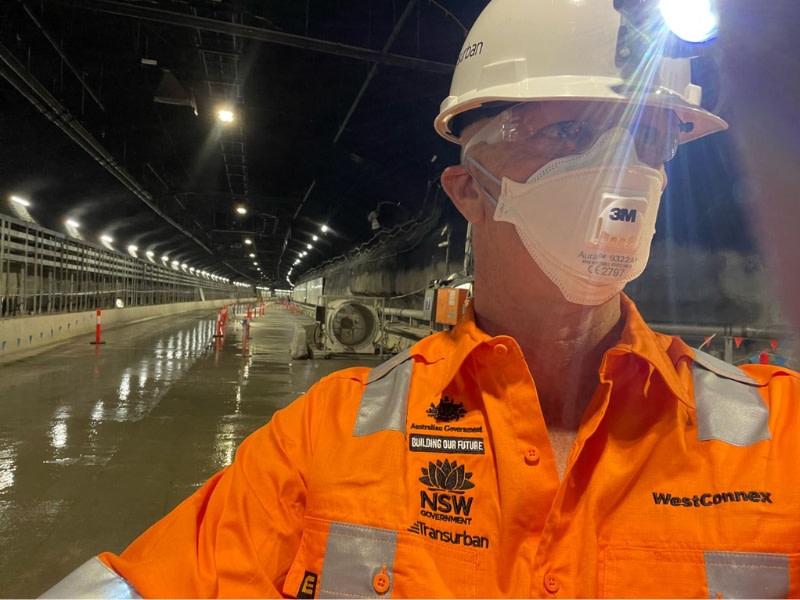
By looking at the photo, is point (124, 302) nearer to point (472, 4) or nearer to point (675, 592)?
point (472, 4)

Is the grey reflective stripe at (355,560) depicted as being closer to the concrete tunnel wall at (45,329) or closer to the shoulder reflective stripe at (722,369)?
the shoulder reflective stripe at (722,369)

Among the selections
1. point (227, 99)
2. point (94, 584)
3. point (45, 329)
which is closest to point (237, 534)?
point (94, 584)

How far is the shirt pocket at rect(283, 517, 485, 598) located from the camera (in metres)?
1.12

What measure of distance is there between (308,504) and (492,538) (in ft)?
1.50

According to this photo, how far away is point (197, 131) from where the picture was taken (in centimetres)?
1543

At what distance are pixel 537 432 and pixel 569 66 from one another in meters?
1.04

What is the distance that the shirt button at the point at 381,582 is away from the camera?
1121 millimetres

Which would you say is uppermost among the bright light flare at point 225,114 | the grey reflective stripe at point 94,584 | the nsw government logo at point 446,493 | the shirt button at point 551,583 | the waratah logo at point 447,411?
the bright light flare at point 225,114

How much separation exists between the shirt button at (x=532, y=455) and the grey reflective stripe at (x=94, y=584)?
0.99 m

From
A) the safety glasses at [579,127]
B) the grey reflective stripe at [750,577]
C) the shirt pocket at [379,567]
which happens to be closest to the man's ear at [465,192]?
the safety glasses at [579,127]

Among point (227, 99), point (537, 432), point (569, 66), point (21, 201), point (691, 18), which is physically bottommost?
point (537, 432)

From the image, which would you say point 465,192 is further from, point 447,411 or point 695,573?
point 695,573

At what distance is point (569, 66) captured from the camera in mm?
1478

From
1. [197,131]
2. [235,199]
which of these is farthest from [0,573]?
[235,199]
